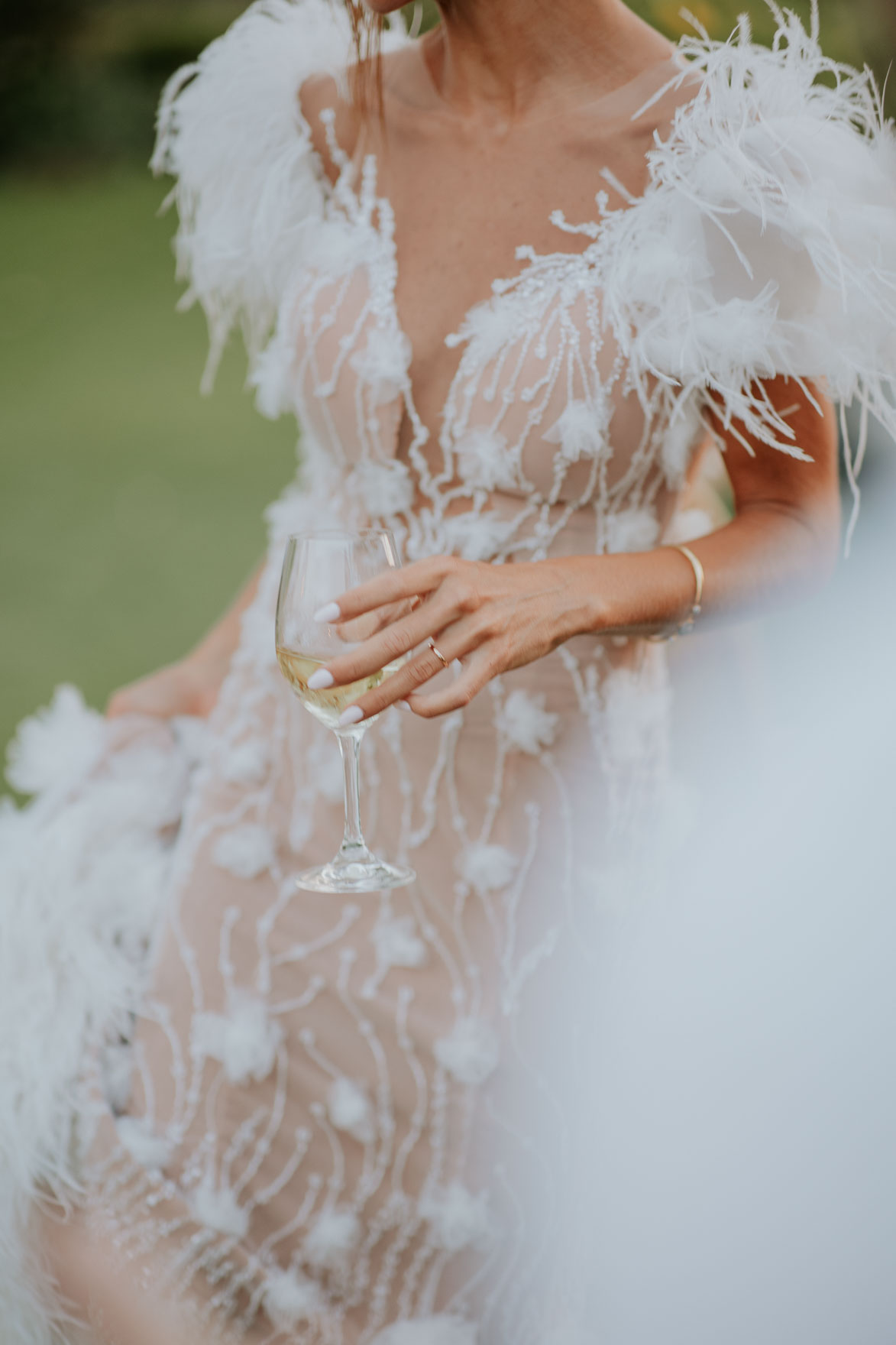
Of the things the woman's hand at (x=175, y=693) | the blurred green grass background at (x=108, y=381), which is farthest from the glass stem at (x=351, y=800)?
the blurred green grass background at (x=108, y=381)

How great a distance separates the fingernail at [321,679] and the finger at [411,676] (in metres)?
0.03

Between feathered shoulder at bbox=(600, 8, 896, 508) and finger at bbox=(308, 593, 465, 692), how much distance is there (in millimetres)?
402

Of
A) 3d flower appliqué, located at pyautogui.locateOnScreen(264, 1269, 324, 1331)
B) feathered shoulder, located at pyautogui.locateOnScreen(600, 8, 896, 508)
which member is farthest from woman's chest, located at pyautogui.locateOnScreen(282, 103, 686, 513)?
3d flower appliqué, located at pyautogui.locateOnScreen(264, 1269, 324, 1331)

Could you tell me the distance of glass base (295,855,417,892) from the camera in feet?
3.67

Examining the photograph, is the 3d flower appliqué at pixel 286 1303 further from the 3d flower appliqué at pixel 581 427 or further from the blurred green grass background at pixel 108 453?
the blurred green grass background at pixel 108 453

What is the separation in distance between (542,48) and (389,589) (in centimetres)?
80

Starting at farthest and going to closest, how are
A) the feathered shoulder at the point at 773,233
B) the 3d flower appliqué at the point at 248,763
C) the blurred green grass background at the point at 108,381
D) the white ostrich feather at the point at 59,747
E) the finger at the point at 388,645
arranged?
1. the blurred green grass background at the point at 108,381
2. the white ostrich feather at the point at 59,747
3. the 3d flower appliqué at the point at 248,763
4. the feathered shoulder at the point at 773,233
5. the finger at the point at 388,645

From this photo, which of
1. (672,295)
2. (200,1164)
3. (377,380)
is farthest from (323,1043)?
(672,295)

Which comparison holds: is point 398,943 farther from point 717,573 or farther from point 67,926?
point 717,573

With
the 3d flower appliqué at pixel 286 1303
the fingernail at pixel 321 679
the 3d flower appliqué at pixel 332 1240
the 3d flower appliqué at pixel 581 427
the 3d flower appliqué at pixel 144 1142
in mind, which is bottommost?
the 3d flower appliqué at pixel 286 1303

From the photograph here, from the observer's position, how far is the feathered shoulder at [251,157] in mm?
1658

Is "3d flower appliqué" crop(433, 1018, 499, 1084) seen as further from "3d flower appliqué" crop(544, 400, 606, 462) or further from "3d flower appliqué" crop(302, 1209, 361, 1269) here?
"3d flower appliqué" crop(544, 400, 606, 462)

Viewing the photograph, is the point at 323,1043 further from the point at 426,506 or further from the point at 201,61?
the point at 201,61

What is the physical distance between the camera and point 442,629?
1.06m
